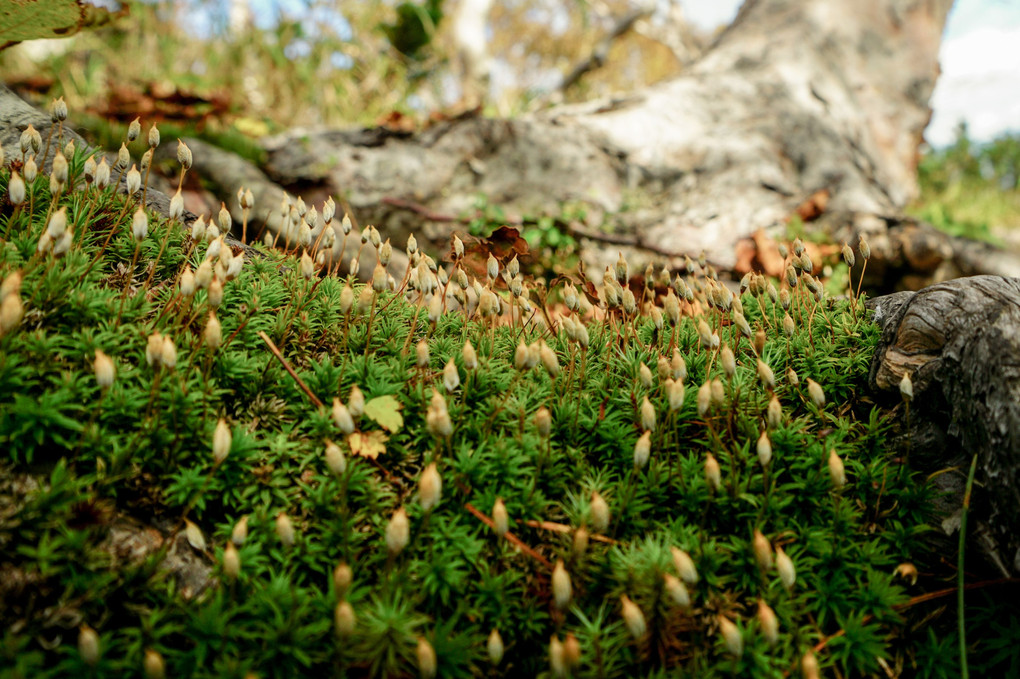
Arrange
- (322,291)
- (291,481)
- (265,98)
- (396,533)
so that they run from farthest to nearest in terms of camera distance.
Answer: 1. (265,98)
2. (322,291)
3. (291,481)
4. (396,533)

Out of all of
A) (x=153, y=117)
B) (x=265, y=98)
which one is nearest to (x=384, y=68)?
(x=265, y=98)

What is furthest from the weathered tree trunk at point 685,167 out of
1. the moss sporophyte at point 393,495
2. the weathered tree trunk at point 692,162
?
the moss sporophyte at point 393,495

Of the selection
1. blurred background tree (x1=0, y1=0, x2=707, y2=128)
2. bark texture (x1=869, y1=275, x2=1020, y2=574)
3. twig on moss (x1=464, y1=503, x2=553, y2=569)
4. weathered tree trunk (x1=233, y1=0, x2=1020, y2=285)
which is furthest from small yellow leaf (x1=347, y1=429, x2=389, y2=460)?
blurred background tree (x1=0, y1=0, x2=707, y2=128)

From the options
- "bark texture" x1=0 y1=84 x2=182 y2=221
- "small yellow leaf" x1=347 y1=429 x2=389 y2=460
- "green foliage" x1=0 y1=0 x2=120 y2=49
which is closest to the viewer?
"small yellow leaf" x1=347 y1=429 x2=389 y2=460

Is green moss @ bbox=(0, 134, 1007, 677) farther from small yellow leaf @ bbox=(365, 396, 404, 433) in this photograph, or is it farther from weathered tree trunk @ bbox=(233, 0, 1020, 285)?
weathered tree trunk @ bbox=(233, 0, 1020, 285)

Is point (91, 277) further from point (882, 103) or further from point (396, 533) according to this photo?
point (882, 103)
